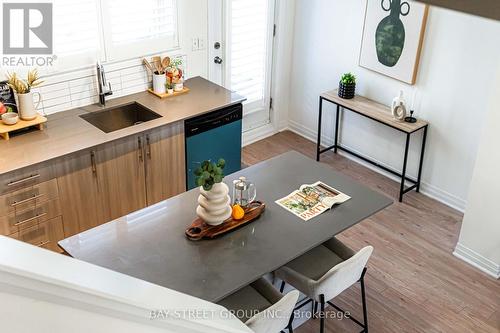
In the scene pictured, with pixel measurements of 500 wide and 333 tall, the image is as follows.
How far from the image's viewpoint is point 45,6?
→ 151 inches

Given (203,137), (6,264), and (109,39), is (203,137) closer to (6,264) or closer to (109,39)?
(109,39)

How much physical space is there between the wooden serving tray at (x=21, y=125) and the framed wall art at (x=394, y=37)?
115 inches

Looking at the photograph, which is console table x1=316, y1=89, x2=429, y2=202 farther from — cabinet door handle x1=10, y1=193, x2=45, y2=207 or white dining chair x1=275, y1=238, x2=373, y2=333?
cabinet door handle x1=10, y1=193, x2=45, y2=207

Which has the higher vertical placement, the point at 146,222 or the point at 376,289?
the point at 146,222

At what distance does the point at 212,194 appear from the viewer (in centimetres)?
288

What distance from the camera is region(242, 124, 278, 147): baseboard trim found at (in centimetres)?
584

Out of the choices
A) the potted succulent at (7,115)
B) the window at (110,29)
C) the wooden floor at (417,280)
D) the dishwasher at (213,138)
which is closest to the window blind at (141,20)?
the window at (110,29)

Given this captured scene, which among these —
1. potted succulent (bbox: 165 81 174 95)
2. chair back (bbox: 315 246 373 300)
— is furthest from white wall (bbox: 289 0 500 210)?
chair back (bbox: 315 246 373 300)

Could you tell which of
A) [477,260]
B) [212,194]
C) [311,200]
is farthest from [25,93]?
[477,260]

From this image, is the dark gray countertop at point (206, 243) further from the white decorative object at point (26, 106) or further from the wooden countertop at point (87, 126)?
the white decorative object at point (26, 106)

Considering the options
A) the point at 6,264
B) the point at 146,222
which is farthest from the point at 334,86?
the point at 6,264

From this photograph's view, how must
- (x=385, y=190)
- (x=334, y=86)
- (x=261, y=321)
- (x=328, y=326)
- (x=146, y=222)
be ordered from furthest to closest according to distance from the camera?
(x=334, y=86)
(x=385, y=190)
(x=328, y=326)
(x=146, y=222)
(x=261, y=321)

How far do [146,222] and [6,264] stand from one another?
2.43 m

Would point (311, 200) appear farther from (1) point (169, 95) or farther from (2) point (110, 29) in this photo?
(2) point (110, 29)
